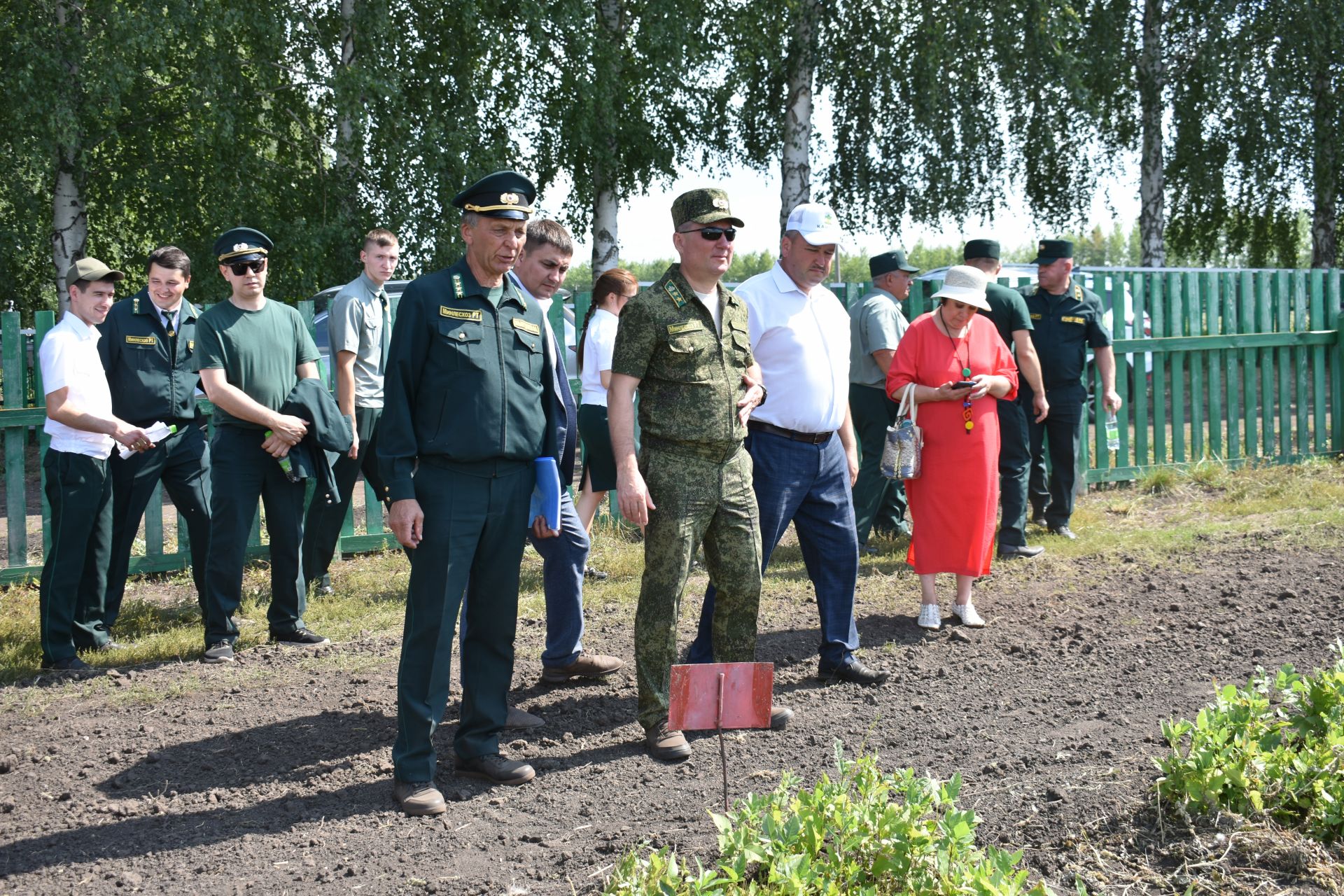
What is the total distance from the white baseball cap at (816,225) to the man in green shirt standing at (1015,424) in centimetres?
312

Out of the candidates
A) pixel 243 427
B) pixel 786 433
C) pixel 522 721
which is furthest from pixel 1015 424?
pixel 243 427

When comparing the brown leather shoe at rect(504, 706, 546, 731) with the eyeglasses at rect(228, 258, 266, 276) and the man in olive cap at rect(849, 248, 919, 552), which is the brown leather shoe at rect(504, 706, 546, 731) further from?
the man in olive cap at rect(849, 248, 919, 552)

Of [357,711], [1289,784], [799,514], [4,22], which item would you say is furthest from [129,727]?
[4,22]

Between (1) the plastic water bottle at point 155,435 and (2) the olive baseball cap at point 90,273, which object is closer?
(2) the olive baseball cap at point 90,273

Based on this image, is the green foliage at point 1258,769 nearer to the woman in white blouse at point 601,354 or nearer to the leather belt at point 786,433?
the leather belt at point 786,433

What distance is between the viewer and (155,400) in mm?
6250

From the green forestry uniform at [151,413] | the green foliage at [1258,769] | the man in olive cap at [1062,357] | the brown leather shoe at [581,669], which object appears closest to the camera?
the green foliage at [1258,769]

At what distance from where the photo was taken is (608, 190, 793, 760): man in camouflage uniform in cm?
444

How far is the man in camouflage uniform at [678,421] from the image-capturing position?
4.44 m

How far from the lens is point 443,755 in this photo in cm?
463

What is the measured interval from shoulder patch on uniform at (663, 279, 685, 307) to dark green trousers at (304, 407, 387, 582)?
2.98 meters

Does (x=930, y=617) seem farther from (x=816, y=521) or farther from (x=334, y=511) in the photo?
(x=334, y=511)

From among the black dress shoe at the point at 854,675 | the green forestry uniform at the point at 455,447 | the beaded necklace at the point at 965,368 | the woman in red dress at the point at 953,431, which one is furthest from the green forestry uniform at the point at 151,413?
the beaded necklace at the point at 965,368

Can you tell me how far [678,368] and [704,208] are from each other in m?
0.59
